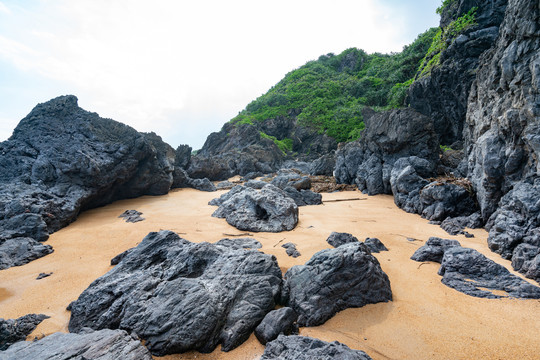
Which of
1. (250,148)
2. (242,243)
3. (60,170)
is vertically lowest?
(242,243)

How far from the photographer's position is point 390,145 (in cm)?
1091

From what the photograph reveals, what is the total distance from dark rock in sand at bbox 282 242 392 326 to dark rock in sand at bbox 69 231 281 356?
29 cm

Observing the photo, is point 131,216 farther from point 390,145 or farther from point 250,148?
point 250,148

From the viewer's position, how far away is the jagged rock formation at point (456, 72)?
14867 millimetres

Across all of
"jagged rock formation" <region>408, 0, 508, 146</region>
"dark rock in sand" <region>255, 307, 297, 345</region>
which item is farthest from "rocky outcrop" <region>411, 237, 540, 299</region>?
"jagged rock formation" <region>408, 0, 508, 146</region>

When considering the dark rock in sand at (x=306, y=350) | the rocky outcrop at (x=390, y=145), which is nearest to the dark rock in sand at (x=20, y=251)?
Result: the dark rock in sand at (x=306, y=350)

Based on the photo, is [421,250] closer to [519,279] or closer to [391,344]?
[519,279]

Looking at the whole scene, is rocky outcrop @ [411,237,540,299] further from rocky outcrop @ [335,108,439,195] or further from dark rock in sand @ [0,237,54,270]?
dark rock in sand @ [0,237,54,270]

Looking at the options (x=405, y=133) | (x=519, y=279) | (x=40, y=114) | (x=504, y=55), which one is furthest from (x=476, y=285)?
(x=40, y=114)

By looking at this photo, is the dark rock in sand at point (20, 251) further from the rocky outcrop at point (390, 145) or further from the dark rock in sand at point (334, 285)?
the rocky outcrop at point (390, 145)

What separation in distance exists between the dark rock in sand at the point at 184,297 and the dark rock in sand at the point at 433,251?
8.98 feet

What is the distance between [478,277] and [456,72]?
1728 cm

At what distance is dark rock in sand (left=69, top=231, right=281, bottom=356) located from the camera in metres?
2.64

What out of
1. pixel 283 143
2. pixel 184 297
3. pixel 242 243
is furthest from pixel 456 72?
pixel 283 143
